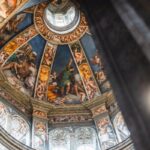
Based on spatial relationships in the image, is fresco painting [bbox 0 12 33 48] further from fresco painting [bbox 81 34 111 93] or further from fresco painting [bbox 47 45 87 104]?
fresco painting [bbox 81 34 111 93]

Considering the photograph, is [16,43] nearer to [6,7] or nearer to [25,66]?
[25,66]

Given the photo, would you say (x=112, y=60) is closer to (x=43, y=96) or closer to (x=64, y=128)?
(x=64, y=128)

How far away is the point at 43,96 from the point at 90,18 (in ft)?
31.7

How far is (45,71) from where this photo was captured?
50.4 feet

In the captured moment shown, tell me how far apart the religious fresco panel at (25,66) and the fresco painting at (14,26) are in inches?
24.9

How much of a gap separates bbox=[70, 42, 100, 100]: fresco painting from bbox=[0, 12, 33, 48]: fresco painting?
85.5 inches

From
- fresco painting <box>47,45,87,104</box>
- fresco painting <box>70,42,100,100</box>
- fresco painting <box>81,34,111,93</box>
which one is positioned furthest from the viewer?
fresco painting <box>81,34,111,93</box>

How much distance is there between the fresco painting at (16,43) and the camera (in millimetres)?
14439

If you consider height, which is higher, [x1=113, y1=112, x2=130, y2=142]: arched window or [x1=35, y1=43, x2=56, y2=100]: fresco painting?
[x1=35, y1=43, x2=56, y2=100]: fresco painting

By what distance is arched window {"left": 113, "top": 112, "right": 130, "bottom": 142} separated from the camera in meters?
12.5

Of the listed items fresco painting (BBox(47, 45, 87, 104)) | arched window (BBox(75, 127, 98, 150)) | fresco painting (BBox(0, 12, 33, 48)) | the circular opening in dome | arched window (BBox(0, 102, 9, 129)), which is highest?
the circular opening in dome

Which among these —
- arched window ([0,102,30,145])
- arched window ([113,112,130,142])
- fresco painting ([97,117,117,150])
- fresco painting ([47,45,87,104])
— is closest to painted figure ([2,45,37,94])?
fresco painting ([47,45,87,104])

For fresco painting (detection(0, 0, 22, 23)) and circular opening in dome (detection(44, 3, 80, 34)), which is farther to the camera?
circular opening in dome (detection(44, 3, 80, 34))

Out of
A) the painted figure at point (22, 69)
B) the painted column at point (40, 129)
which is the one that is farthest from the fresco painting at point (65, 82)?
the painted column at point (40, 129)
